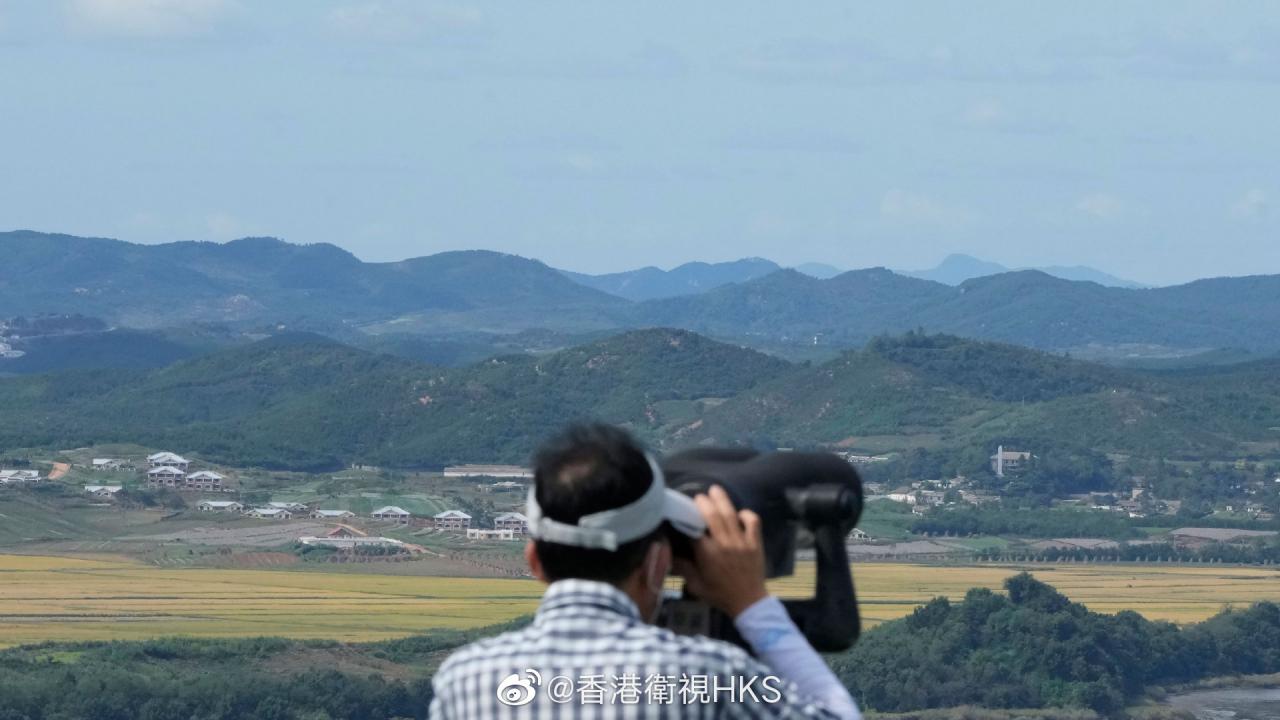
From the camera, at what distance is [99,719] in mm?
32625

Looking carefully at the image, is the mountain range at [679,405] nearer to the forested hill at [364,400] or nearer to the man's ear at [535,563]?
the forested hill at [364,400]

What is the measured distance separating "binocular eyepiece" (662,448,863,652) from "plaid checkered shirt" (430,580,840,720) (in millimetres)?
269

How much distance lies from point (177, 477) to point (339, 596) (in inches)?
Answer: 1274

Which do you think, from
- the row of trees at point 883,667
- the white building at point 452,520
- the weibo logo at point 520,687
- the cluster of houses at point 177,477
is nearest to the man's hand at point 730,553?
the weibo logo at point 520,687

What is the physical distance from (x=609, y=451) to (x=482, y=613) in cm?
4666

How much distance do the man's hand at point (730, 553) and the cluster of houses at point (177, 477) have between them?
80.7m

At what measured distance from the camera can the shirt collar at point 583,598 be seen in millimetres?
4121

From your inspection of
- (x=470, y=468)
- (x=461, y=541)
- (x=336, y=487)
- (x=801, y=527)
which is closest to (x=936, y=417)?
(x=470, y=468)

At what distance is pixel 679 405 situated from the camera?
385 feet

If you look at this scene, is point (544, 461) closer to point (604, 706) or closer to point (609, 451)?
point (609, 451)

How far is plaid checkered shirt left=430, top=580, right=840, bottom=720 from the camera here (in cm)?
403

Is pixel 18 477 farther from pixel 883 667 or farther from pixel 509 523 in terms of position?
pixel 883 667

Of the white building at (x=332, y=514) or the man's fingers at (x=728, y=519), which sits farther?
the white building at (x=332, y=514)

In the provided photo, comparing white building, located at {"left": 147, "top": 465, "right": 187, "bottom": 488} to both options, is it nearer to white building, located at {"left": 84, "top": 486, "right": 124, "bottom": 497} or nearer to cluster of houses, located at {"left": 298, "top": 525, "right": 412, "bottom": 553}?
white building, located at {"left": 84, "top": 486, "right": 124, "bottom": 497}
